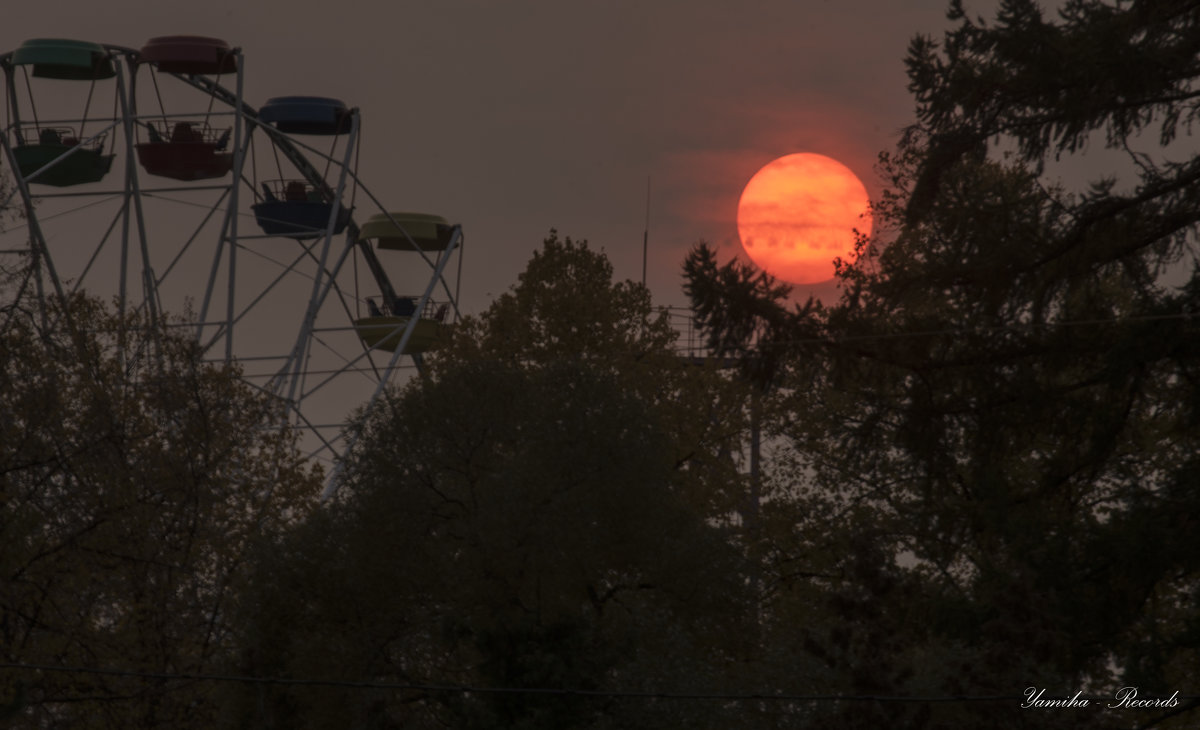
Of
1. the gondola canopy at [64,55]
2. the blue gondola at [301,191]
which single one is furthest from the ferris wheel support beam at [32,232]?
the blue gondola at [301,191]

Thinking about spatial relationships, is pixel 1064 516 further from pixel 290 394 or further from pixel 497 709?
pixel 290 394

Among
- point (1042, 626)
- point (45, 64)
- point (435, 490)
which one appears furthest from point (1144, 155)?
point (45, 64)

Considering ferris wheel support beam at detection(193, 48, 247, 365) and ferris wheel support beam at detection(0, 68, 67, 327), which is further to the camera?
ferris wheel support beam at detection(193, 48, 247, 365)

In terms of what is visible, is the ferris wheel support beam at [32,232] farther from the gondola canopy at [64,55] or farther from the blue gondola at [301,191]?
the blue gondola at [301,191]

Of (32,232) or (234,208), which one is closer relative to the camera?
(32,232)

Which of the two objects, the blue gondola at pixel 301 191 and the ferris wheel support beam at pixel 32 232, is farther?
the blue gondola at pixel 301 191

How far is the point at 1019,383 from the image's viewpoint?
2061cm

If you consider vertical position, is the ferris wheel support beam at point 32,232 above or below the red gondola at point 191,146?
below

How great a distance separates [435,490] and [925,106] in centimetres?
1133

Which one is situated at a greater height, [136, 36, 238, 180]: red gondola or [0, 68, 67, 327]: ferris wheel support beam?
[136, 36, 238, 180]: red gondola

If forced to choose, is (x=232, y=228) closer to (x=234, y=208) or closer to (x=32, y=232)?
(x=234, y=208)

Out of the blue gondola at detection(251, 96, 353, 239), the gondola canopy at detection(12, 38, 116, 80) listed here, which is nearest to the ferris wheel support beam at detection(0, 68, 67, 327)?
the gondola canopy at detection(12, 38, 116, 80)

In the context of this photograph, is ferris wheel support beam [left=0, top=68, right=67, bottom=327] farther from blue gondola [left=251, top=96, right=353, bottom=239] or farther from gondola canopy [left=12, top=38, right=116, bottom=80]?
blue gondola [left=251, top=96, right=353, bottom=239]

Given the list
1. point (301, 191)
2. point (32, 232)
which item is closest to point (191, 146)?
point (301, 191)
